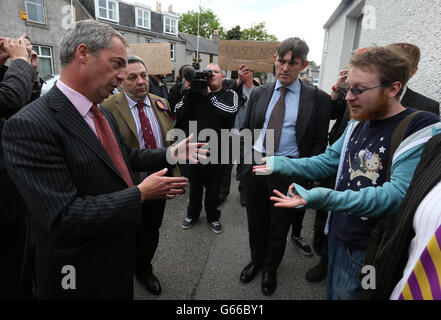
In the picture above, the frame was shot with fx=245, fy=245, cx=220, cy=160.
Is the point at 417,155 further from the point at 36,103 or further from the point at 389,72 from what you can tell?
the point at 36,103

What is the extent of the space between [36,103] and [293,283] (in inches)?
106

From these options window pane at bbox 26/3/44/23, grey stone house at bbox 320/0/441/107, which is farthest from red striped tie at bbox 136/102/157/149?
window pane at bbox 26/3/44/23

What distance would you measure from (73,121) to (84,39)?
429 mm

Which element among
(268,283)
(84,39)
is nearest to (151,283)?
(268,283)

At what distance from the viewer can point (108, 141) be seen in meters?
1.47

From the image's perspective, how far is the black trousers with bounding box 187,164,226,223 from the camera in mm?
3492

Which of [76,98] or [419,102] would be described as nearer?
[76,98]

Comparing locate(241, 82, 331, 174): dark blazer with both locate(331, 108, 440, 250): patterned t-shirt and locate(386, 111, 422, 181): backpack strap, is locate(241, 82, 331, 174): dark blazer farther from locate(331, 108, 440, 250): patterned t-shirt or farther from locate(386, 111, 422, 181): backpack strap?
locate(386, 111, 422, 181): backpack strap

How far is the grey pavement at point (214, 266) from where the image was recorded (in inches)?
95.8

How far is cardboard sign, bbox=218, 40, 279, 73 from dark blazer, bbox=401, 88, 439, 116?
256cm

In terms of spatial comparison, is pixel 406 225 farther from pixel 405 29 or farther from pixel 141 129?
pixel 405 29

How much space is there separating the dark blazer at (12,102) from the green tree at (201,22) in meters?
38.2

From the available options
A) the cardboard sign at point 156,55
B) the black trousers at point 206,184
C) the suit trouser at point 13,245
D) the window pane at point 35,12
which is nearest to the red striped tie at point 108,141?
the suit trouser at point 13,245

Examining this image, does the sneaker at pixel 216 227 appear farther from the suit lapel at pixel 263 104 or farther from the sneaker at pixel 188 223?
the suit lapel at pixel 263 104
